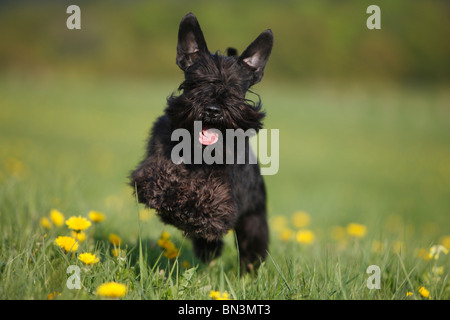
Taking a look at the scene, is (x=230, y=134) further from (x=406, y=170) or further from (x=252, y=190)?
(x=406, y=170)

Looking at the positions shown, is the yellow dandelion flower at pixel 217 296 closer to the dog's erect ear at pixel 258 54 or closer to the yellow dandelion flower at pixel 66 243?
the yellow dandelion flower at pixel 66 243

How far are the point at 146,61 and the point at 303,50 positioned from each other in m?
10.2

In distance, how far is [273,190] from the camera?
9.05 metres

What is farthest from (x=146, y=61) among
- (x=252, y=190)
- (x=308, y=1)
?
(x=252, y=190)

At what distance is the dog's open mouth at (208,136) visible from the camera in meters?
2.71

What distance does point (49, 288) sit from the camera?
224 centimetres

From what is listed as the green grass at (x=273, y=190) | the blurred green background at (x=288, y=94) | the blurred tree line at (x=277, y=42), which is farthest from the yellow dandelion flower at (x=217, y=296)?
the blurred tree line at (x=277, y=42)

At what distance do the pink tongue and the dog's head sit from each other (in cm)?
4

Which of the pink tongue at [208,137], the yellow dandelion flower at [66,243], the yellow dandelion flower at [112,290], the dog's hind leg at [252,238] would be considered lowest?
the dog's hind leg at [252,238]

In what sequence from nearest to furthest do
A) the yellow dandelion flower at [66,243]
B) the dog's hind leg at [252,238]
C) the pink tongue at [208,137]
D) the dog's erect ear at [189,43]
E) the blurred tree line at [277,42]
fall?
1. the yellow dandelion flower at [66,243]
2. the pink tongue at [208,137]
3. the dog's erect ear at [189,43]
4. the dog's hind leg at [252,238]
5. the blurred tree line at [277,42]

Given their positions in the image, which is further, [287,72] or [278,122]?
[287,72]

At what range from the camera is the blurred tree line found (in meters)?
24.4

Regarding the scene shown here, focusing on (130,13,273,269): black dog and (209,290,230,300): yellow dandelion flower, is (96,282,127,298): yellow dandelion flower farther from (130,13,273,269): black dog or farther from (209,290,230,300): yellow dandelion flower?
(130,13,273,269): black dog

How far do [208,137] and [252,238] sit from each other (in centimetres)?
152
